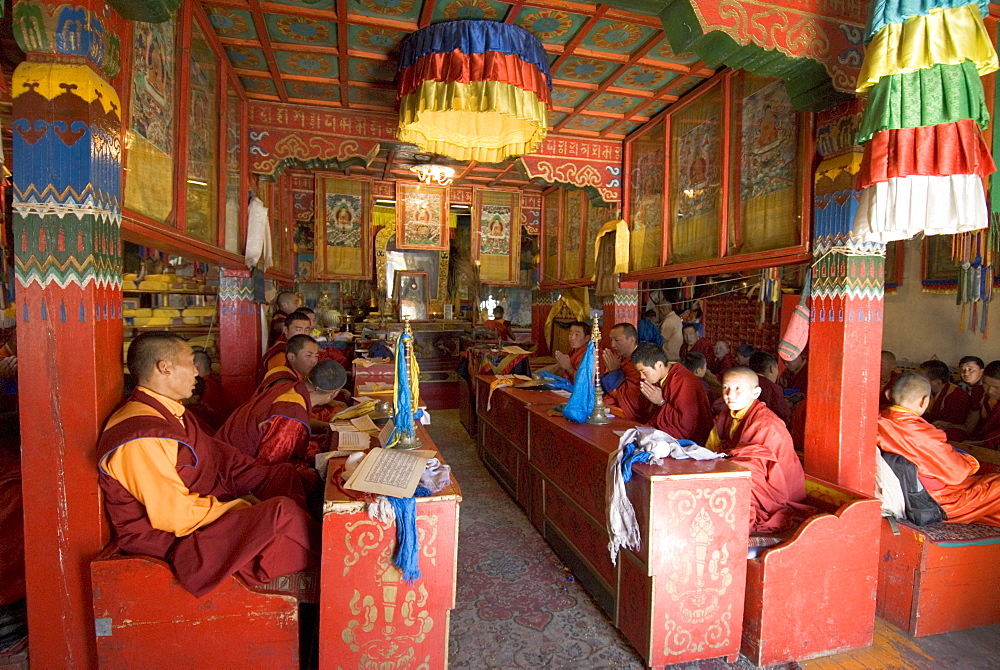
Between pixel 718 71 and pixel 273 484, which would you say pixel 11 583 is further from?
pixel 718 71

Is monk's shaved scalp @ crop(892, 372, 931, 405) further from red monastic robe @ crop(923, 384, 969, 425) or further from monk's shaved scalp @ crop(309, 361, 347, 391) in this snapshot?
monk's shaved scalp @ crop(309, 361, 347, 391)

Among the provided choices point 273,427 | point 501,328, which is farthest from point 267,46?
point 501,328

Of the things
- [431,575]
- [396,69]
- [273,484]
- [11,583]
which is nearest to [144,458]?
[273,484]

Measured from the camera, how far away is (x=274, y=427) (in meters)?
3.36

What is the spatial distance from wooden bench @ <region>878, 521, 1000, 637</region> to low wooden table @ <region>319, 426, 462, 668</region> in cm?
267

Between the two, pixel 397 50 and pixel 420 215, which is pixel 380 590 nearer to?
pixel 397 50

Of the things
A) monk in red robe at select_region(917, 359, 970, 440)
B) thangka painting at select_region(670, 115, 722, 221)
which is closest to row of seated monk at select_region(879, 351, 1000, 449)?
monk in red robe at select_region(917, 359, 970, 440)

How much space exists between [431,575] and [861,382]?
9.10ft

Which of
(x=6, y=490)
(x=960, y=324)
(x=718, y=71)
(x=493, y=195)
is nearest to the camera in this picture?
(x=6, y=490)

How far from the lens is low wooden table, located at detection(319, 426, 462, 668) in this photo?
2402mm

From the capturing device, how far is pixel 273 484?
304 centimetres

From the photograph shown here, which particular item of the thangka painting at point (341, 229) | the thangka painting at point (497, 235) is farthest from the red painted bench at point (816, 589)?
the thangka painting at point (341, 229)

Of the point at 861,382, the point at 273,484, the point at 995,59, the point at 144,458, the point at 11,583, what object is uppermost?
the point at 995,59

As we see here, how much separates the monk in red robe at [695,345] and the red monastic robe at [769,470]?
5423 millimetres
